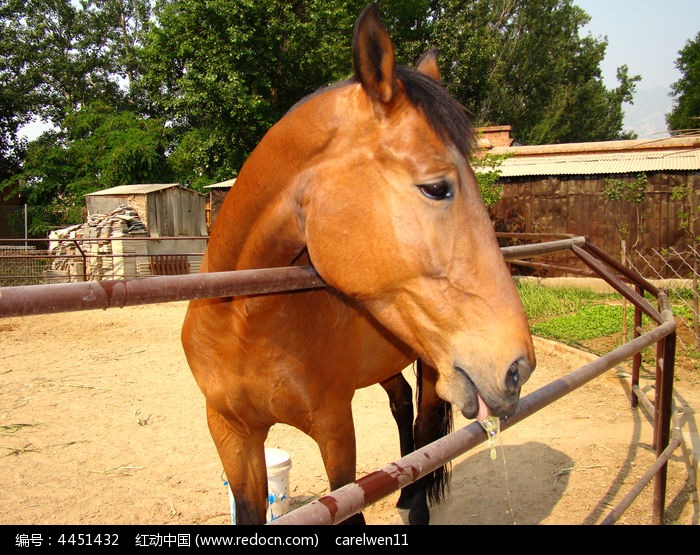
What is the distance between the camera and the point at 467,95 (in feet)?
79.9

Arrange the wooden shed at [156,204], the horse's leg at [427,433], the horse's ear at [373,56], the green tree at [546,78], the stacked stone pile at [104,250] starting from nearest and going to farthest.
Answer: the horse's ear at [373,56], the horse's leg at [427,433], the stacked stone pile at [104,250], the wooden shed at [156,204], the green tree at [546,78]

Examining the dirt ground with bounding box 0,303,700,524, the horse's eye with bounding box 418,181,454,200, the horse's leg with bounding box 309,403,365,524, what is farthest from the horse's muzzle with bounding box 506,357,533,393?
the dirt ground with bounding box 0,303,700,524

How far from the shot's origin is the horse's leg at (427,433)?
10.9 feet

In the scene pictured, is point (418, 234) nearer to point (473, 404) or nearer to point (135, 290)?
point (473, 404)

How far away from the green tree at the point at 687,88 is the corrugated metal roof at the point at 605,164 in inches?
1073

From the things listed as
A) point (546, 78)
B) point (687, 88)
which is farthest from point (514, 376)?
point (687, 88)

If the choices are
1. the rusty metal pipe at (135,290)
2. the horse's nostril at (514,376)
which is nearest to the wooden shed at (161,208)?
the rusty metal pipe at (135,290)

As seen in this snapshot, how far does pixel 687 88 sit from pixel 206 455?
49.4 metres

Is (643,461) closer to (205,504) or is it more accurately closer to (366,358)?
(366,358)

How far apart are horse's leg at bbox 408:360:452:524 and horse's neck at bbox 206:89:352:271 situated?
1.79m

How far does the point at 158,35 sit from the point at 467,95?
45.2ft

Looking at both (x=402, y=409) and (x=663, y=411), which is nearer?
(x=663, y=411)

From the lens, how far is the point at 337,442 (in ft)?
6.83

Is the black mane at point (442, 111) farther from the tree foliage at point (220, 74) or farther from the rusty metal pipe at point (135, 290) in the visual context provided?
the tree foliage at point (220, 74)
